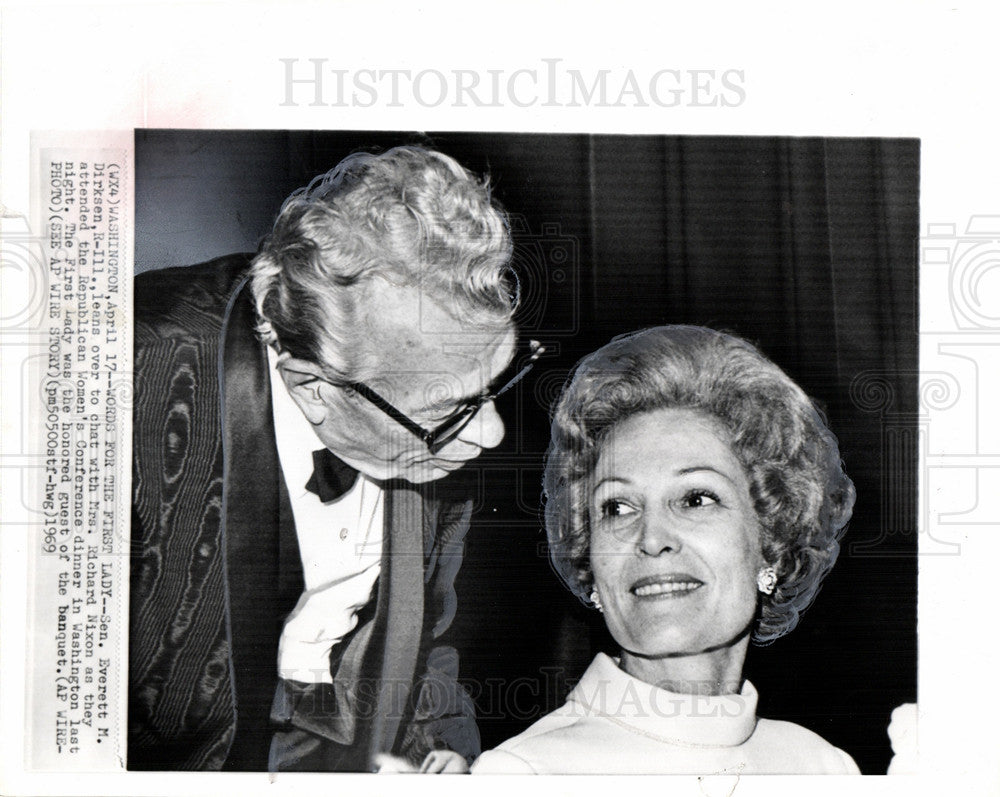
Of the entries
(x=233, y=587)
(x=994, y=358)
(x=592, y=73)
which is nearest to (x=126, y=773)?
(x=233, y=587)

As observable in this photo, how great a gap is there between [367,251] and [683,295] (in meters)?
0.58

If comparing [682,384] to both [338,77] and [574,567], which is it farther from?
[338,77]

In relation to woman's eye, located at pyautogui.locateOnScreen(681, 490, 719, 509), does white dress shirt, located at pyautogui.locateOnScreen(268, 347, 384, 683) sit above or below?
below

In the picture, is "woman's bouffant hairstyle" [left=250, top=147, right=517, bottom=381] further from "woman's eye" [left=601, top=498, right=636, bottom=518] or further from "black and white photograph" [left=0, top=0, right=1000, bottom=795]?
"woman's eye" [left=601, top=498, right=636, bottom=518]

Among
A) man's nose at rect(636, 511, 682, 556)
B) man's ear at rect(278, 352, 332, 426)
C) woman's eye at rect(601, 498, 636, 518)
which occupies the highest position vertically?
man's ear at rect(278, 352, 332, 426)

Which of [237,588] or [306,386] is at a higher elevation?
[306,386]

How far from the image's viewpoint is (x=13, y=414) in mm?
1532

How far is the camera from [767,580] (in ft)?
5.02

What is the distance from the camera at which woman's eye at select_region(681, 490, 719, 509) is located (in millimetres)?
1498

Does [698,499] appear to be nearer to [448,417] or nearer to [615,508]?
[615,508]

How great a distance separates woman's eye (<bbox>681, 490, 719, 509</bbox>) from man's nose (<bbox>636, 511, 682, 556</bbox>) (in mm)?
35

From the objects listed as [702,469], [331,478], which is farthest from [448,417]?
[702,469]

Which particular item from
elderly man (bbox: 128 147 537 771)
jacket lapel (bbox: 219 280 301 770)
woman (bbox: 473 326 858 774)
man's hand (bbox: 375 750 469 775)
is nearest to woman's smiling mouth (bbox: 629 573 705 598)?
woman (bbox: 473 326 858 774)

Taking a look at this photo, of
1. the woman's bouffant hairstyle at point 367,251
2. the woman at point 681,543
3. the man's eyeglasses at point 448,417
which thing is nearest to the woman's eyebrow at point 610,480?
the woman at point 681,543
